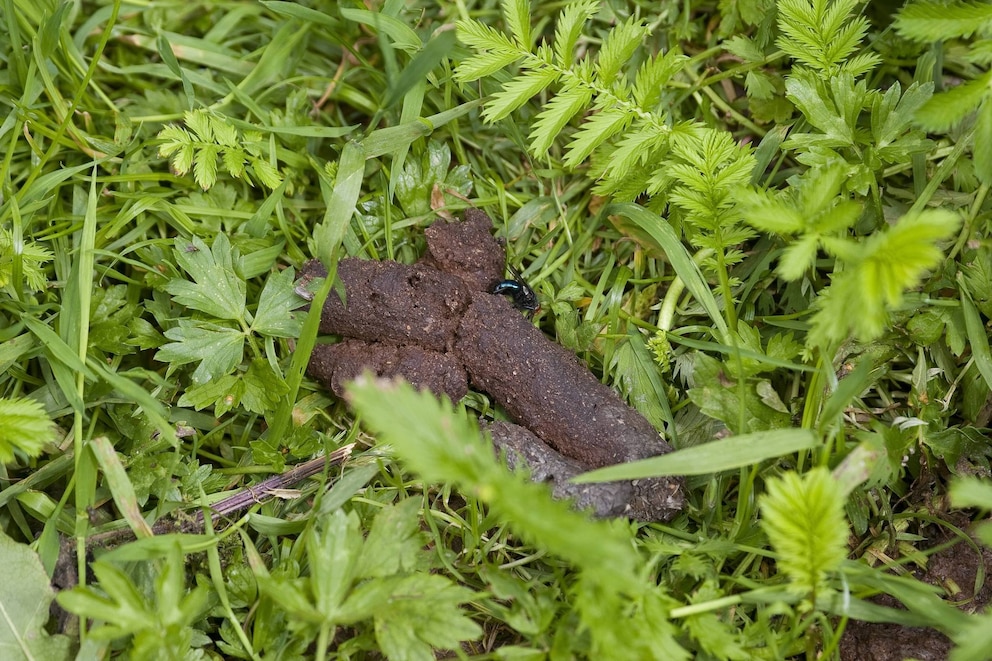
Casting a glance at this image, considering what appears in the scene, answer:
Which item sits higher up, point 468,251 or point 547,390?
point 468,251

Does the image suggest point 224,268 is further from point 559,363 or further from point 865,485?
point 865,485

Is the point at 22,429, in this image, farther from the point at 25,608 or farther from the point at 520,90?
the point at 520,90

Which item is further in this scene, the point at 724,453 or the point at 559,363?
the point at 559,363

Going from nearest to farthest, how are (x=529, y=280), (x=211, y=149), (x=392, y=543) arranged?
(x=392, y=543), (x=211, y=149), (x=529, y=280)

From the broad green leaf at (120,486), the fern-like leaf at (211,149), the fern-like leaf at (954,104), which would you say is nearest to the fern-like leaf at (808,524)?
the fern-like leaf at (954,104)

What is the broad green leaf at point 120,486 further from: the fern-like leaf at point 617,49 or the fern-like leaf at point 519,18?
the fern-like leaf at point 617,49

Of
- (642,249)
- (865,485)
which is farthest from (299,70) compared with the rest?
(865,485)

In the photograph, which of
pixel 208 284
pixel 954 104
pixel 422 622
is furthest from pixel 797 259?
pixel 208 284
